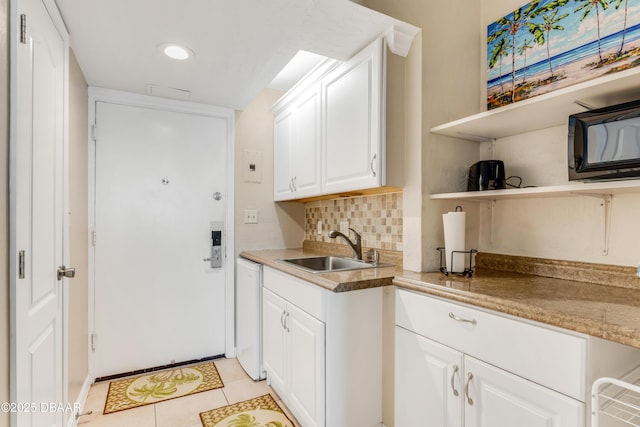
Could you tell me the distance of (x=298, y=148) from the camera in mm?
2432

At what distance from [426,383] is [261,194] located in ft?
6.55

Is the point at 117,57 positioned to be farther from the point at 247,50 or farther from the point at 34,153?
the point at 34,153

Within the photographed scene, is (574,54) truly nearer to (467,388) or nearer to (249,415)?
(467,388)

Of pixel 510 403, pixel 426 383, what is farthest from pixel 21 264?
pixel 510 403

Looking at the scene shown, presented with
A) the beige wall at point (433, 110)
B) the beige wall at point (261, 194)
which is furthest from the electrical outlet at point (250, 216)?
the beige wall at point (433, 110)

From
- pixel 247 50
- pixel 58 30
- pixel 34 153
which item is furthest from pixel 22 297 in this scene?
pixel 247 50

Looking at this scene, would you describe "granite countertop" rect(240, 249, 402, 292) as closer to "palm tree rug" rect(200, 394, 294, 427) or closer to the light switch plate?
"palm tree rug" rect(200, 394, 294, 427)

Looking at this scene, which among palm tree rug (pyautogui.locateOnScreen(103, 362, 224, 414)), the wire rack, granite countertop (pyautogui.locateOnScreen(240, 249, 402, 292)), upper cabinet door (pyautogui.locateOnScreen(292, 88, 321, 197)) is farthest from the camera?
upper cabinet door (pyautogui.locateOnScreen(292, 88, 321, 197))

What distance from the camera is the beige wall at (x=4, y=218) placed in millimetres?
935

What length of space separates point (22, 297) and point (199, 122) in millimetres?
1875

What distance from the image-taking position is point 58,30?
1.47 meters

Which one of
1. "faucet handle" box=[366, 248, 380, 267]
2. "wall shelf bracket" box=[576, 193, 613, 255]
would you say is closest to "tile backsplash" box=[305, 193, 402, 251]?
"faucet handle" box=[366, 248, 380, 267]

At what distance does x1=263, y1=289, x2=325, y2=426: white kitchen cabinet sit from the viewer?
153cm

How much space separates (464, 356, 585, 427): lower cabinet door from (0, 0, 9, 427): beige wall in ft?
4.83
